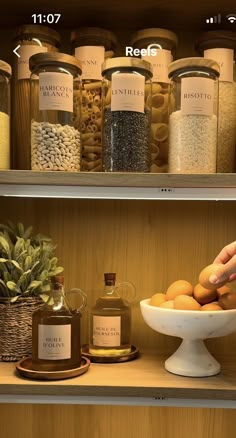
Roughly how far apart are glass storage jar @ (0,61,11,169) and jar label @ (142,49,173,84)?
32 centimetres

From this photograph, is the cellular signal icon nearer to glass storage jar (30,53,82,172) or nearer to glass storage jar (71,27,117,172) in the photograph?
glass storage jar (71,27,117,172)

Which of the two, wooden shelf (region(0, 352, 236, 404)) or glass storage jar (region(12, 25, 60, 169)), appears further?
glass storage jar (region(12, 25, 60, 169))

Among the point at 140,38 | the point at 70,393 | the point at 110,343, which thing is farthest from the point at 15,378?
the point at 140,38

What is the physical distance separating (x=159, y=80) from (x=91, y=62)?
16 centimetres

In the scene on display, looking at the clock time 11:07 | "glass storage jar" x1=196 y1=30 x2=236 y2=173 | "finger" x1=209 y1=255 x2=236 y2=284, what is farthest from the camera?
the clock time 11:07

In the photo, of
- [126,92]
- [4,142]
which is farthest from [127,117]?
[4,142]

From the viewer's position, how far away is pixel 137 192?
1106 mm

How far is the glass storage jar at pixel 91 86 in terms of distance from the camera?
1.19m

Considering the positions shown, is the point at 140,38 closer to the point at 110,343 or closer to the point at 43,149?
the point at 43,149

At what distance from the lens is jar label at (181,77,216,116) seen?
1.09 metres

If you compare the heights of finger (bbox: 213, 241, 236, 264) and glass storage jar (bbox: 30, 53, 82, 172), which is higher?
glass storage jar (bbox: 30, 53, 82, 172)

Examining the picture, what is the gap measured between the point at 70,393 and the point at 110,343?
8.0 inches

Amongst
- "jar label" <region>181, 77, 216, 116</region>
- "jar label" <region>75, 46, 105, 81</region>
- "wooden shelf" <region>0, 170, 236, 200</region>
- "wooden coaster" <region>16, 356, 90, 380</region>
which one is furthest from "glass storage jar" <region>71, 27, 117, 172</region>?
"wooden coaster" <region>16, 356, 90, 380</region>

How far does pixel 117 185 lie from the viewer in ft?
3.58
